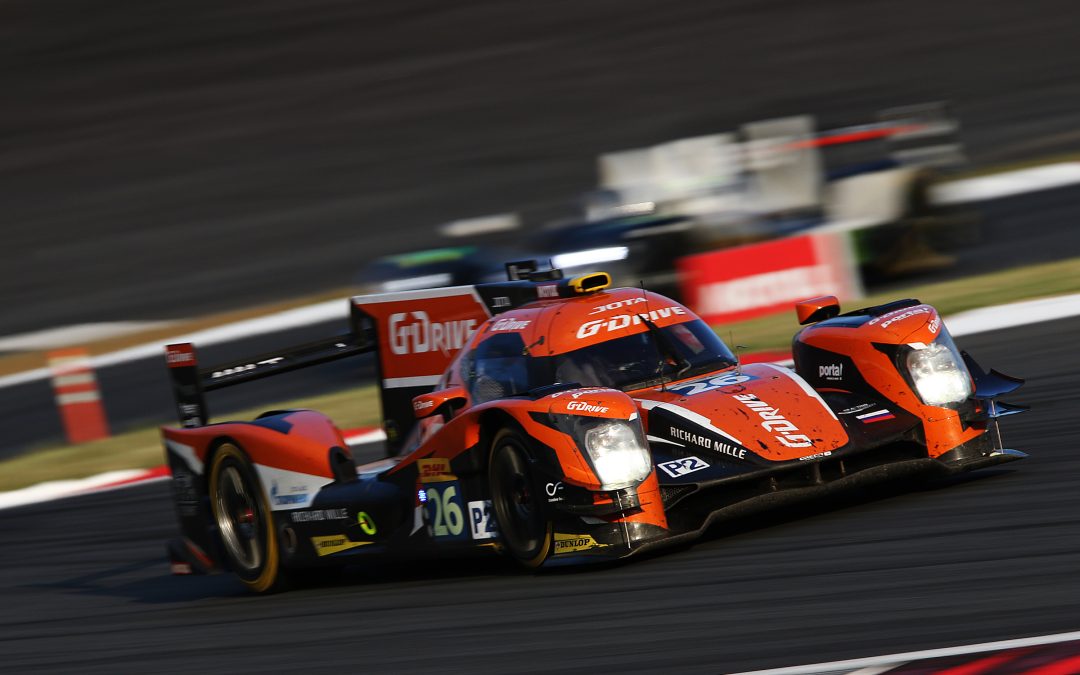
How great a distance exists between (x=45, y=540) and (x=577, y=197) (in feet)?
53.7

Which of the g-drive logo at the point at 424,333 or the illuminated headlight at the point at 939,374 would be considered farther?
the g-drive logo at the point at 424,333

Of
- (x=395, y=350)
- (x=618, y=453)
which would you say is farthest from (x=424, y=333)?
(x=618, y=453)

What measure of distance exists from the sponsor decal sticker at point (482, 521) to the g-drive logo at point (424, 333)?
6.09 feet

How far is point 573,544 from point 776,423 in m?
1.07

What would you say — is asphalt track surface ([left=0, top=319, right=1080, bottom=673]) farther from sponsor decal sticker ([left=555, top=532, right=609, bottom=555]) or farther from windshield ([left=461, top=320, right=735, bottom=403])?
windshield ([left=461, top=320, right=735, bottom=403])

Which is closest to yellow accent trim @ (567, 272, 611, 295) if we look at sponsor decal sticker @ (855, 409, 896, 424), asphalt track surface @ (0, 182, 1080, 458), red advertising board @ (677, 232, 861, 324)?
sponsor decal sticker @ (855, 409, 896, 424)

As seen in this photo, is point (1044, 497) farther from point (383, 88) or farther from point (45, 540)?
point (383, 88)

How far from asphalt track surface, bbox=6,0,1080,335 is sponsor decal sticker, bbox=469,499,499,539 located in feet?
55.8

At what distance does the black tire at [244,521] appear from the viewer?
26.8 ft

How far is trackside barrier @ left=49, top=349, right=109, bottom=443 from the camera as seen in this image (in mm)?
15281

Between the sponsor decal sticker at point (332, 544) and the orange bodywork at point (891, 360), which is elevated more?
the orange bodywork at point (891, 360)

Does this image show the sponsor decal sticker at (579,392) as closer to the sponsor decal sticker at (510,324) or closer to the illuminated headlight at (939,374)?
the sponsor decal sticker at (510,324)

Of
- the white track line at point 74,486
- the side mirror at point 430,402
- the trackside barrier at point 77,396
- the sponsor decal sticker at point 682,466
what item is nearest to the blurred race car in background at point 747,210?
the trackside barrier at point 77,396

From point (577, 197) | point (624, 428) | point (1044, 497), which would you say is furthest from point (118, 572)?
point (577, 197)
